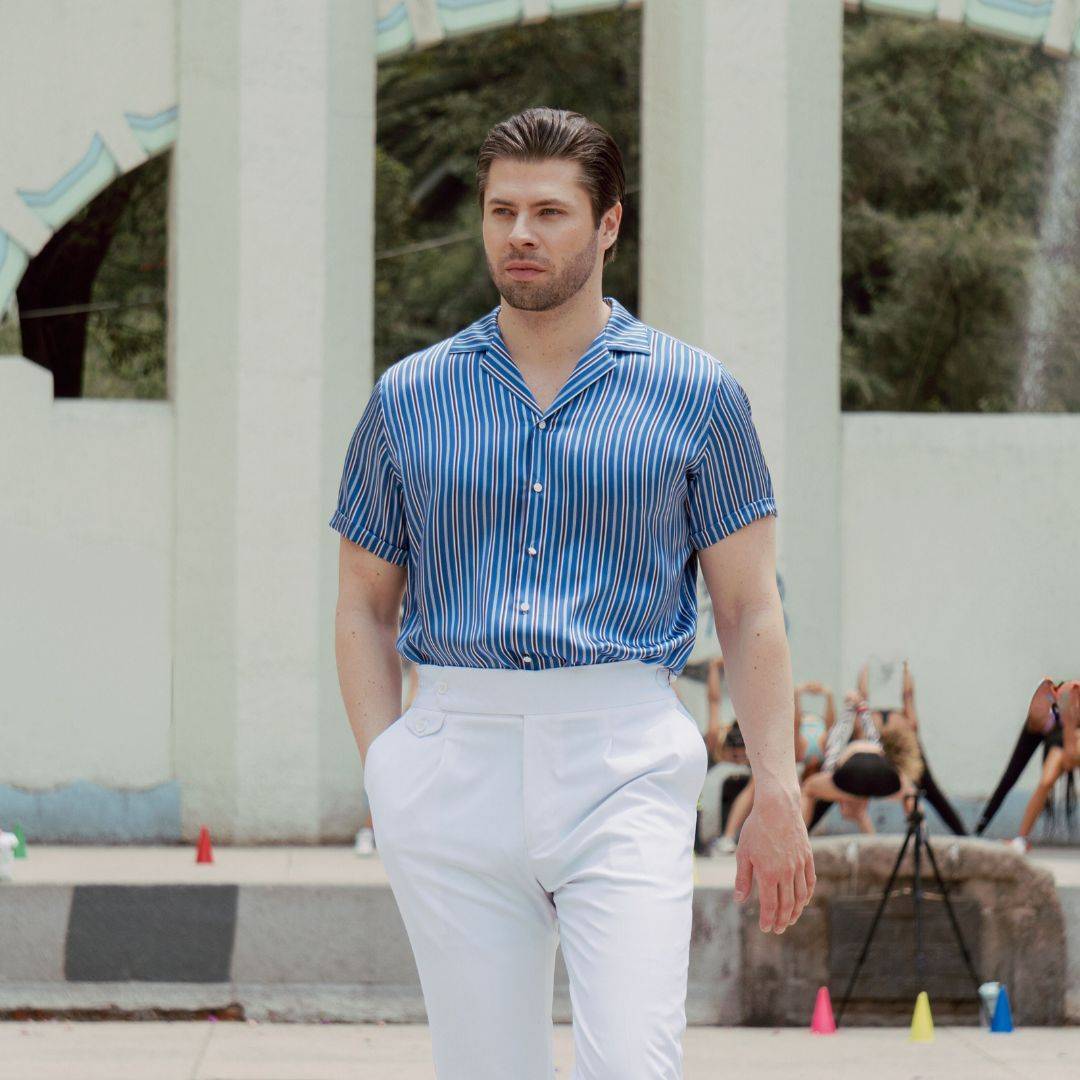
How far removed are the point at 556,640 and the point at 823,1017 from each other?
194 inches

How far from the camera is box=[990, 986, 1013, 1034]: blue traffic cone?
765 centimetres

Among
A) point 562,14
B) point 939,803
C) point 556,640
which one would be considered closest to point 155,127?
point 562,14

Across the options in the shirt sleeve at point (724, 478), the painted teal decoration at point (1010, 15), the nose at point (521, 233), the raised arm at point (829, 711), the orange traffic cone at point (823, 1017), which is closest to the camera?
the nose at point (521, 233)

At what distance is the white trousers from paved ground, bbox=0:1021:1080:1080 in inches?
150

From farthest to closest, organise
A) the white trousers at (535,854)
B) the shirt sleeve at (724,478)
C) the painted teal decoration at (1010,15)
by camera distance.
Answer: the painted teal decoration at (1010,15), the shirt sleeve at (724,478), the white trousers at (535,854)

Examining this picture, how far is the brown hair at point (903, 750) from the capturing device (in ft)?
35.6

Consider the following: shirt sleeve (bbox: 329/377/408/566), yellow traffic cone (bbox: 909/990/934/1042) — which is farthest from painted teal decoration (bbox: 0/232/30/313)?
shirt sleeve (bbox: 329/377/408/566)

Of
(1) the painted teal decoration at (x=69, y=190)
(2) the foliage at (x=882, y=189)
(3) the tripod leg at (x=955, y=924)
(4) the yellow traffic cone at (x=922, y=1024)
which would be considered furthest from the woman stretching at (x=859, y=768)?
(2) the foliage at (x=882, y=189)

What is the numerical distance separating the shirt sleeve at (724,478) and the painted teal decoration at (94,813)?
26.8 ft

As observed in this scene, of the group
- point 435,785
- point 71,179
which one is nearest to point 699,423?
point 435,785

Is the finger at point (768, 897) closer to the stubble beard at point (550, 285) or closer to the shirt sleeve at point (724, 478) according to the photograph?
the shirt sleeve at point (724, 478)

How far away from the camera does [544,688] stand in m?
3.00

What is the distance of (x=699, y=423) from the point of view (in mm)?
3137

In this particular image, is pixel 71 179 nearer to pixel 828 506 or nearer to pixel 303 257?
pixel 303 257
